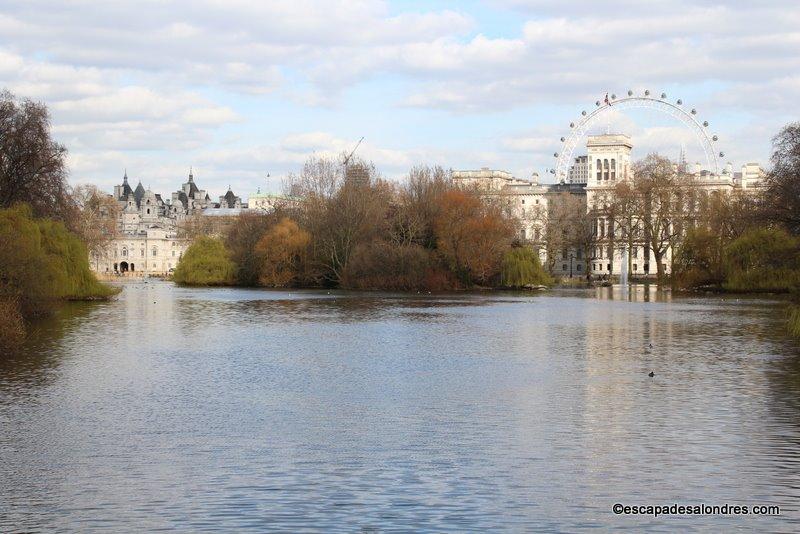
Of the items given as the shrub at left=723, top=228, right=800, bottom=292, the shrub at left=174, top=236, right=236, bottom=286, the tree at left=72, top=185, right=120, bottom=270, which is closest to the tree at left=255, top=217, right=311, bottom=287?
the shrub at left=174, top=236, right=236, bottom=286

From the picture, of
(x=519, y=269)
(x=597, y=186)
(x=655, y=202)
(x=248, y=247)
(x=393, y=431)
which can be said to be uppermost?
(x=597, y=186)

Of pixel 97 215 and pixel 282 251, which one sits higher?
pixel 97 215

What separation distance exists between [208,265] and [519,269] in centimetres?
2982

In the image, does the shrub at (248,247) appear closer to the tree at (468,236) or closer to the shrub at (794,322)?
the tree at (468,236)

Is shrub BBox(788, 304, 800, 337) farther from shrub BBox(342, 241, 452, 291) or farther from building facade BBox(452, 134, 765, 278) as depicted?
building facade BBox(452, 134, 765, 278)

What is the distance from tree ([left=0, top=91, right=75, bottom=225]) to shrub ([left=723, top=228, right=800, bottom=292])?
45.1m

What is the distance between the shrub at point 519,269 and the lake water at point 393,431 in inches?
1872

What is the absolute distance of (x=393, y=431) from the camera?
67.1 ft

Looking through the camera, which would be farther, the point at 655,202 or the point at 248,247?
the point at 655,202

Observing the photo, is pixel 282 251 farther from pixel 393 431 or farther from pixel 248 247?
pixel 393 431

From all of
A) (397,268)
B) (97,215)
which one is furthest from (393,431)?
(97,215)

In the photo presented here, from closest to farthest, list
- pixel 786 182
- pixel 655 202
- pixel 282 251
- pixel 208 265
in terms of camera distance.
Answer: pixel 786 182
pixel 282 251
pixel 208 265
pixel 655 202

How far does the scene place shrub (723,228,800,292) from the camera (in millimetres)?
74375

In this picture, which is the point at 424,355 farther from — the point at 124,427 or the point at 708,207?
the point at 708,207
